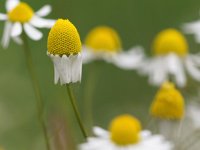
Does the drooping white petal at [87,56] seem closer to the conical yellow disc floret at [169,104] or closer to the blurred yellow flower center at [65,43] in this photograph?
the conical yellow disc floret at [169,104]

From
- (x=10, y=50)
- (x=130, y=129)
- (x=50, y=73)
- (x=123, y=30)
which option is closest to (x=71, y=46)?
(x=130, y=129)

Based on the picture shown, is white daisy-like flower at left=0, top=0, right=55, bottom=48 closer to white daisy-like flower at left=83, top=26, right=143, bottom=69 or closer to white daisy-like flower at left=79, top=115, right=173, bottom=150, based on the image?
white daisy-like flower at left=79, top=115, right=173, bottom=150

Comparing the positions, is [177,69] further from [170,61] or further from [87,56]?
[87,56]

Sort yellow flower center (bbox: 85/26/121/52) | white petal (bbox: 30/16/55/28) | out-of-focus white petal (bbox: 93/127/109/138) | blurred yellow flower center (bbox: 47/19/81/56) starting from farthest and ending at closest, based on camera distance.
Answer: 1. yellow flower center (bbox: 85/26/121/52)
2. white petal (bbox: 30/16/55/28)
3. out-of-focus white petal (bbox: 93/127/109/138)
4. blurred yellow flower center (bbox: 47/19/81/56)

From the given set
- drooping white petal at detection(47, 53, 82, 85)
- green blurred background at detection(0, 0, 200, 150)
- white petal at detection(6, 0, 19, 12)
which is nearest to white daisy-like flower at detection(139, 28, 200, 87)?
green blurred background at detection(0, 0, 200, 150)

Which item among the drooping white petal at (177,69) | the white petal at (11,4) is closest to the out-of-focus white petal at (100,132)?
the white petal at (11,4)

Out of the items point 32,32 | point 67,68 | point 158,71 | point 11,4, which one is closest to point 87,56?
point 158,71
